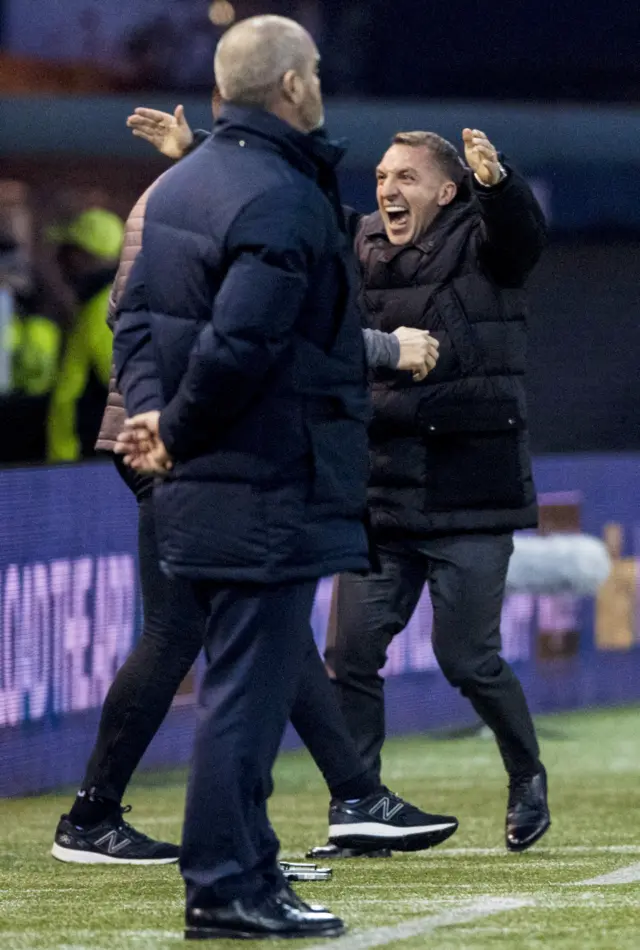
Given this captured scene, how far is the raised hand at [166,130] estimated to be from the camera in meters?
5.04

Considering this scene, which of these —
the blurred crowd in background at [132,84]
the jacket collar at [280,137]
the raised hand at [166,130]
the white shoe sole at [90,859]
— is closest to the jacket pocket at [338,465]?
the jacket collar at [280,137]

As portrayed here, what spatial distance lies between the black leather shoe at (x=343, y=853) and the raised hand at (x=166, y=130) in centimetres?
170

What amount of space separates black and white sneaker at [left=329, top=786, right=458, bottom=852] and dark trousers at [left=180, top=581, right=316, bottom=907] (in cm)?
131

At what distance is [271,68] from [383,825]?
209 centimetres

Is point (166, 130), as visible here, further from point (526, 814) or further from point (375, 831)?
point (526, 814)

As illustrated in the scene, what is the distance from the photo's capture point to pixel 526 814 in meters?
5.39

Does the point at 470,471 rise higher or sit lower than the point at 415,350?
lower

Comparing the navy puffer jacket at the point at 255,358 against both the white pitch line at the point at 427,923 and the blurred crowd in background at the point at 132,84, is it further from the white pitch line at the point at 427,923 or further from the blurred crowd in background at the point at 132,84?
the blurred crowd in background at the point at 132,84

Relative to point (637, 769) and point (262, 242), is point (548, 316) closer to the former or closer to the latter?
point (637, 769)

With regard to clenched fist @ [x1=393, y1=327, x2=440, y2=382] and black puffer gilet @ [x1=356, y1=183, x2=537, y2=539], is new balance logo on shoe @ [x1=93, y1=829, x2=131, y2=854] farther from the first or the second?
clenched fist @ [x1=393, y1=327, x2=440, y2=382]

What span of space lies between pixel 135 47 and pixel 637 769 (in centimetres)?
717

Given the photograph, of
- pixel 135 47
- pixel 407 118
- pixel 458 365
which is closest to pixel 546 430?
pixel 407 118

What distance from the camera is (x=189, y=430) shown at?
370cm

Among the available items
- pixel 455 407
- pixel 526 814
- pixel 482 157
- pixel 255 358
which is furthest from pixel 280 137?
pixel 526 814
